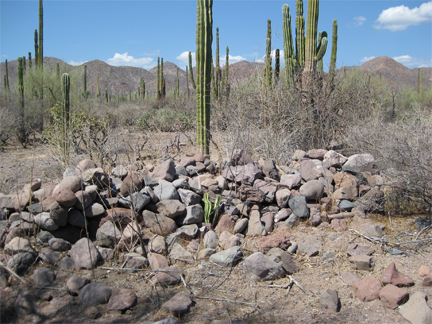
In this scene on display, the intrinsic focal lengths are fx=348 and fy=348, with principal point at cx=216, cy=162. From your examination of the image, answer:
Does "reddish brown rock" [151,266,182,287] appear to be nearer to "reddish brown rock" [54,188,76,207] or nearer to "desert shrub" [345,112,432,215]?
"reddish brown rock" [54,188,76,207]

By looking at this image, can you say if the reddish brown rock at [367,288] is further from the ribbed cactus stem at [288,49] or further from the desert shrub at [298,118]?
the ribbed cactus stem at [288,49]

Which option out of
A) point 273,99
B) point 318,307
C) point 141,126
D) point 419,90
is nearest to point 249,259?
point 318,307

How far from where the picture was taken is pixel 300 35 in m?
9.04

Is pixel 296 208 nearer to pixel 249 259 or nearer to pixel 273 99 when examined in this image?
pixel 249 259

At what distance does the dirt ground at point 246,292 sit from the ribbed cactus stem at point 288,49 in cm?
582

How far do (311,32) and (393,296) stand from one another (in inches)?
285

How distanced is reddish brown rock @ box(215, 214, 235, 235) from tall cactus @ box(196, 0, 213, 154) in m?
2.57

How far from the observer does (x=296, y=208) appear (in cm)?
458

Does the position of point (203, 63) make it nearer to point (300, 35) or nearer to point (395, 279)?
point (300, 35)

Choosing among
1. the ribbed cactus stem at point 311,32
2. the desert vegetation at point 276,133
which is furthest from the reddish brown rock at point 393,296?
the ribbed cactus stem at point 311,32

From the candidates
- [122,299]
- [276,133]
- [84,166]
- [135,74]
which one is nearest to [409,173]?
[276,133]

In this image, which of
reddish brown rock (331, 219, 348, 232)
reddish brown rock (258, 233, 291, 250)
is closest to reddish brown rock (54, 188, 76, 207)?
reddish brown rock (258, 233, 291, 250)

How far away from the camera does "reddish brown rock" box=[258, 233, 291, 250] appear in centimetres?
387

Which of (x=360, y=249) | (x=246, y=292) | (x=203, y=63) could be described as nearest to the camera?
(x=246, y=292)
